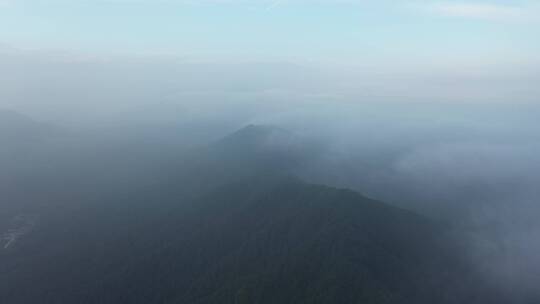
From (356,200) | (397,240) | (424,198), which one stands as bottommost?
(424,198)

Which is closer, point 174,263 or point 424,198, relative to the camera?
point 174,263

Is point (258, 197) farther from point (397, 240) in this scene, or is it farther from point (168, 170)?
point (168, 170)

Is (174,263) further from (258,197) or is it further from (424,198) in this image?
(424,198)

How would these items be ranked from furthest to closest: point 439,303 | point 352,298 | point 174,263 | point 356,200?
point 356,200, point 174,263, point 439,303, point 352,298

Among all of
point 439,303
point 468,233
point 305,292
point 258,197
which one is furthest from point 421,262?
point 258,197

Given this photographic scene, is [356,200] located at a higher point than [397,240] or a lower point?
higher

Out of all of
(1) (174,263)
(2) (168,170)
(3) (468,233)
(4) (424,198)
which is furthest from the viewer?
(2) (168,170)

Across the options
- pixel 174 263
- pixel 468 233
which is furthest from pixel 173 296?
pixel 468 233
